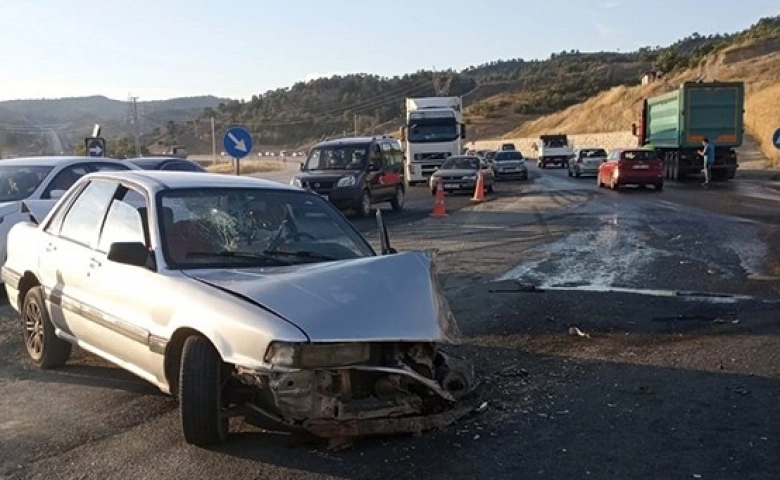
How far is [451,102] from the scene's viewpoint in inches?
1524

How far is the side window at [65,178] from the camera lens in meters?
11.5

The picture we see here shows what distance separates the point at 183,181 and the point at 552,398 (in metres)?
3.07

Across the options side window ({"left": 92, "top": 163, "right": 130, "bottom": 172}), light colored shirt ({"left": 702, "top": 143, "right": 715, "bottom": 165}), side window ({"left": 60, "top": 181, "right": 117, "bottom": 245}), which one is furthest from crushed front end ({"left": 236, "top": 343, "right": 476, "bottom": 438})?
light colored shirt ({"left": 702, "top": 143, "right": 715, "bottom": 165})

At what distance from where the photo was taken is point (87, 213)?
694cm

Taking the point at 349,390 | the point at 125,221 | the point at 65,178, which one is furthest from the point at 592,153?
the point at 349,390

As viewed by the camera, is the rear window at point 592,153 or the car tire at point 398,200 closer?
the car tire at point 398,200

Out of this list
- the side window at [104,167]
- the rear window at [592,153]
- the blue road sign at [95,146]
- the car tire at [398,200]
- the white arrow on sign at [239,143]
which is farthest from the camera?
the rear window at [592,153]

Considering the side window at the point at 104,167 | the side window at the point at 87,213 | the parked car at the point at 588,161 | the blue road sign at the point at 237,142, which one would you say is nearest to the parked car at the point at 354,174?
the blue road sign at the point at 237,142

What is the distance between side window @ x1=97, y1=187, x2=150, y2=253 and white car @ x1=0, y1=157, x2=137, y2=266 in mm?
4915

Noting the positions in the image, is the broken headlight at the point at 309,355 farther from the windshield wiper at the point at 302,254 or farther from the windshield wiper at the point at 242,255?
the windshield wiper at the point at 302,254

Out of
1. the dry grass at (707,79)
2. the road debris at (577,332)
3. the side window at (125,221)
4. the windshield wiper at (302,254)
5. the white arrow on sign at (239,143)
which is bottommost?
the road debris at (577,332)

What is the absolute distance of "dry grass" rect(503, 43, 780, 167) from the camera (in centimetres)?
5288

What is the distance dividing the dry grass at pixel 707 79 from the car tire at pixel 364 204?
2951cm

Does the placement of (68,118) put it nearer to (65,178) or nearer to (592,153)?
(592,153)
